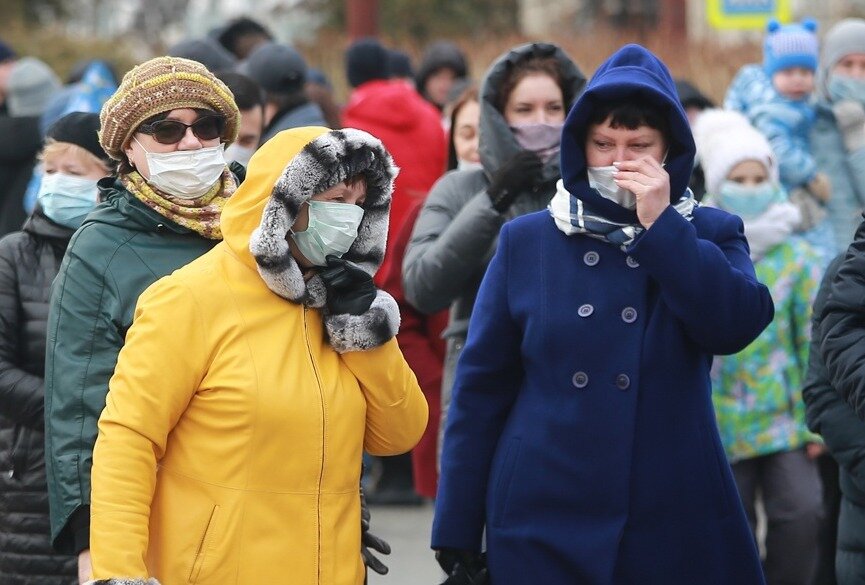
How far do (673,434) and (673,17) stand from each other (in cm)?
1838

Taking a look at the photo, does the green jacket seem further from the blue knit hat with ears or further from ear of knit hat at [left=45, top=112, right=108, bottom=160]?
the blue knit hat with ears

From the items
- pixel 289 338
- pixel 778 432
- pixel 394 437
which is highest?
pixel 289 338

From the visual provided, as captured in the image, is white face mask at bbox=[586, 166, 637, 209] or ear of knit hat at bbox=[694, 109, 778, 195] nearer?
white face mask at bbox=[586, 166, 637, 209]

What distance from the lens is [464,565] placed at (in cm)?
433

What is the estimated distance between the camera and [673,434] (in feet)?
13.4

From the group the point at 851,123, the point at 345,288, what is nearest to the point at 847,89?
the point at 851,123

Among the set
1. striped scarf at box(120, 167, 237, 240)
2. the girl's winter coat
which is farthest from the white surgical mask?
the girl's winter coat

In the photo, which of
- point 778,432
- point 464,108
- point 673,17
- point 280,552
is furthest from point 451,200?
point 673,17

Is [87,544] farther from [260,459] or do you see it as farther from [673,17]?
[673,17]

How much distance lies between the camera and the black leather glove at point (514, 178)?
545cm

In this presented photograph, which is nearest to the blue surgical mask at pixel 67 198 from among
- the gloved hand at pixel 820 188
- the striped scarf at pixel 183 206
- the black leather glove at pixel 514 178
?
the striped scarf at pixel 183 206

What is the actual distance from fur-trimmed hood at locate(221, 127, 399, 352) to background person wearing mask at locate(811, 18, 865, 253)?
3.83 meters

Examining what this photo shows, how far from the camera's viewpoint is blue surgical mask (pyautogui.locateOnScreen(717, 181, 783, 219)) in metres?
6.59

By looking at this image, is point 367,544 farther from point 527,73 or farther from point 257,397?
point 527,73
